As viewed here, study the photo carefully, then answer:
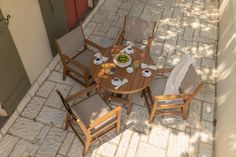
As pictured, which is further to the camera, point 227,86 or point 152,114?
point 227,86

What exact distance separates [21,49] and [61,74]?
113 cm

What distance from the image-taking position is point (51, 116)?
473 cm

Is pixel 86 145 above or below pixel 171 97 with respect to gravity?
below

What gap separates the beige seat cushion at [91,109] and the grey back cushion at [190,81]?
1.36m

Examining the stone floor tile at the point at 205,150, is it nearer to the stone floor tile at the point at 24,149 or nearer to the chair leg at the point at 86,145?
the chair leg at the point at 86,145

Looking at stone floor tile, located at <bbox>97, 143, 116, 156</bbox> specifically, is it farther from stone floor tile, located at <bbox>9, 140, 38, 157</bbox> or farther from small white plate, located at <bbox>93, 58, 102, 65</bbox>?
small white plate, located at <bbox>93, 58, 102, 65</bbox>

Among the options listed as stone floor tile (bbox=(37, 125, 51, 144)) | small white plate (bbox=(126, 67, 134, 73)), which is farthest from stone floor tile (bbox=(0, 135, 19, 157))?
small white plate (bbox=(126, 67, 134, 73))

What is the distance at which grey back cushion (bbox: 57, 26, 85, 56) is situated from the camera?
16.0 ft

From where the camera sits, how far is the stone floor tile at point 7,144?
4246mm

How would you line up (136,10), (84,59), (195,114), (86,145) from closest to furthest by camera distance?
(86,145) < (195,114) < (84,59) < (136,10)

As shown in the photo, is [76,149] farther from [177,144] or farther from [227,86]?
[227,86]

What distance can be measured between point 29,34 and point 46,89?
3.84 feet

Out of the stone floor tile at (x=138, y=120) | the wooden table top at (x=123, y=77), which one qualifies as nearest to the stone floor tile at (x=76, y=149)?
the stone floor tile at (x=138, y=120)

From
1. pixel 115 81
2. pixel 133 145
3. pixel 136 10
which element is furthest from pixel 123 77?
pixel 136 10
